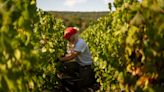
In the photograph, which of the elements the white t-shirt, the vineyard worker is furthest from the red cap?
the white t-shirt

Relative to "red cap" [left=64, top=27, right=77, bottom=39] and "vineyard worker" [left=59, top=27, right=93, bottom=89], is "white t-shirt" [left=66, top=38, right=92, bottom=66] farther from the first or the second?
"red cap" [left=64, top=27, right=77, bottom=39]

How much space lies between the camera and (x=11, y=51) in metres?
3.42

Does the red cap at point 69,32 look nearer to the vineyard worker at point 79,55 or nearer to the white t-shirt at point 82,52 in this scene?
the vineyard worker at point 79,55

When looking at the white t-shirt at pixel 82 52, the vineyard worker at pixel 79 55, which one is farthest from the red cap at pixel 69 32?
the white t-shirt at pixel 82 52

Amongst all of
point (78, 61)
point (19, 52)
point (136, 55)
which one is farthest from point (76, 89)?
point (19, 52)

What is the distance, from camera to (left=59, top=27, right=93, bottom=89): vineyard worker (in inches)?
312

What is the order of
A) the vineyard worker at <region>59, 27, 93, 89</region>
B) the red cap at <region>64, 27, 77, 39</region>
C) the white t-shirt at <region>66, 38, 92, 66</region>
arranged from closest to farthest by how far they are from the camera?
the red cap at <region>64, 27, 77, 39</region> → the vineyard worker at <region>59, 27, 93, 89</region> → the white t-shirt at <region>66, 38, 92, 66</region>

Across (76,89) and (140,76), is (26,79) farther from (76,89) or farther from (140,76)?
(76,89)

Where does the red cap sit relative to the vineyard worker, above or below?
above

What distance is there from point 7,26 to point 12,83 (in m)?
0.42

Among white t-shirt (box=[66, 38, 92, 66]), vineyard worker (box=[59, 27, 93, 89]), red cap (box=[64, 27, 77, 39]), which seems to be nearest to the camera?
red cap (box=[64, 27, 77, 39])

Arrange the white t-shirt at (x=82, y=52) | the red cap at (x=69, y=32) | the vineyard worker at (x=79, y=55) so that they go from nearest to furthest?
the red cap at (x=69, y=32) → the vineyard worker at (x=79, y=55) → the white t-shirt at (x=82, y=52)

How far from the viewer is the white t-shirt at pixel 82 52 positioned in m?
8.07

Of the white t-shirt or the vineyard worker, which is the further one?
the white t-shirt
